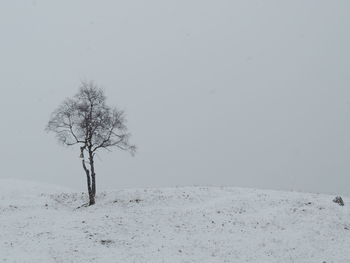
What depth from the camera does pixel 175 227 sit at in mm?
36312

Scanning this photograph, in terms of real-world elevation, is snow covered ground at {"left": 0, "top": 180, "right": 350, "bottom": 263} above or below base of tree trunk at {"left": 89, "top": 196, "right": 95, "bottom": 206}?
below

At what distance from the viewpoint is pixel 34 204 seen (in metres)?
43.6

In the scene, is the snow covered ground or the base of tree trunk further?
the base of tree trunk

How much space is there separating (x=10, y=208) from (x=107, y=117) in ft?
39.1

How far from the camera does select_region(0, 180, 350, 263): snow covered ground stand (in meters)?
30.7

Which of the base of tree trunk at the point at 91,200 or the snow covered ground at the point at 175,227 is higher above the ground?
the base of tree trunk at the point at 91,200

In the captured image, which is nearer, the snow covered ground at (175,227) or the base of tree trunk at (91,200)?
the snow covered ground at (175,227)

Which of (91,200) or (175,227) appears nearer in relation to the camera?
(175,227)

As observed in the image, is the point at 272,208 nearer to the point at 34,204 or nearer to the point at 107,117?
the point at 107,117

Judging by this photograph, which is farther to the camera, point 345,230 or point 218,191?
point 218,191

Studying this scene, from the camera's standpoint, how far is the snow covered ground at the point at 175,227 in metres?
30.7

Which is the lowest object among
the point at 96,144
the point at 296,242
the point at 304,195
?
the point at 296,242

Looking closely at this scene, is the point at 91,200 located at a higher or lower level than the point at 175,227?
higher

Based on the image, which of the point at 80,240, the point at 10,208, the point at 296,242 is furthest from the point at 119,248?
the point at 10,208
